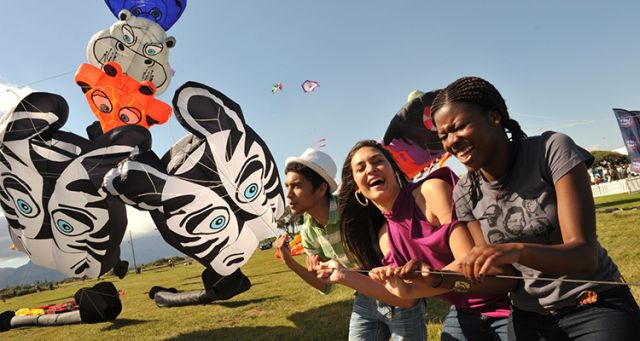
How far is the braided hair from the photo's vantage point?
5.24 feet

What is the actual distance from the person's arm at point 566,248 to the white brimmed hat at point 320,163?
1796 millimetres

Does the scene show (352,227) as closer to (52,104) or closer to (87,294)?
(52,104)

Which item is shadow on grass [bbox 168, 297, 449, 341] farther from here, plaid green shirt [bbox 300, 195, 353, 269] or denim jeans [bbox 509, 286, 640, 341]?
denim jeans [bbox 509, 286, 640, 341]

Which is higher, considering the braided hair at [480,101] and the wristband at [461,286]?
the braided hair at [480,101]

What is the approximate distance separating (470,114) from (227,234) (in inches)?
228

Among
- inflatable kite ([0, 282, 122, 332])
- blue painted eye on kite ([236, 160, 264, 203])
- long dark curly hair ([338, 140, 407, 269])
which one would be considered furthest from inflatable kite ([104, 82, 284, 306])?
long dark curly hair ([338, 140, 407, 269])

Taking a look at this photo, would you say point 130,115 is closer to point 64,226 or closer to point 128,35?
point 128,35

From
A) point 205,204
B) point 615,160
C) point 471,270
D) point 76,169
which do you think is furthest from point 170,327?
point 615,160

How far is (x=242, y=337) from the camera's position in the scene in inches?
243

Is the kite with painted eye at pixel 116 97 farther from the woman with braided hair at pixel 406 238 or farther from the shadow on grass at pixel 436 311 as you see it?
the woman with braided hair at pixel 406 238

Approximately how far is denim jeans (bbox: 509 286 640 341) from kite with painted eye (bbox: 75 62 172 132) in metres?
7.92

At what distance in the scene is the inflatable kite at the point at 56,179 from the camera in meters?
6.80

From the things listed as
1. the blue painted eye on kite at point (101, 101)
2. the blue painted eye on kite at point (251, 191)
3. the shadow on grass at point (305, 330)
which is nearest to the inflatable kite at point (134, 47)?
the blue painted eye on kite at point (101, 101)

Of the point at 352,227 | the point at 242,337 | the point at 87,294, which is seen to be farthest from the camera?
the point at 87,294
